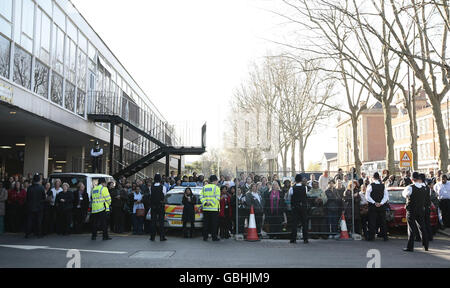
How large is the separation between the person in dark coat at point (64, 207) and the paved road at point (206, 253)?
68 centimetres

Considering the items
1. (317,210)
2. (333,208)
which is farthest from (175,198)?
(333,208)

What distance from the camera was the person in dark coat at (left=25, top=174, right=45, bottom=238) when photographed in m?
12.8

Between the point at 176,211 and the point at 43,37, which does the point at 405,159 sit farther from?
the point at 43,37

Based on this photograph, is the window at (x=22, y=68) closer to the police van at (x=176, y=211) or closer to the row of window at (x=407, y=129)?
the police van at (x=176, y=211)

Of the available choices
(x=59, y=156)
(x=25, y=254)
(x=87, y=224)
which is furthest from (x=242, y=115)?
(x=25, y=254)

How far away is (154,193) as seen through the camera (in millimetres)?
12609

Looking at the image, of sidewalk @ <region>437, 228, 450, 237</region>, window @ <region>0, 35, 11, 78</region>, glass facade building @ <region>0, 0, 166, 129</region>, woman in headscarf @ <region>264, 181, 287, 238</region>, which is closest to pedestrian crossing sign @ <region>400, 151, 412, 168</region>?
sidewalk @ <region>437, 228, 450, 237</region>

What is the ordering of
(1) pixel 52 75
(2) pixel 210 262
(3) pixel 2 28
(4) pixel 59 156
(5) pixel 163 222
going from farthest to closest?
(4) pixel 59 156
(1) pixel 52 75
(3) pixel 2 28
(5) pixel 163 222
(2) pixel 210 262

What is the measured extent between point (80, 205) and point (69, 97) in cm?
760

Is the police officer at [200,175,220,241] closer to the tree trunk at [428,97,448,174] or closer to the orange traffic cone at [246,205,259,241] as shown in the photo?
the orange traffic cone at [246,205,259,241]

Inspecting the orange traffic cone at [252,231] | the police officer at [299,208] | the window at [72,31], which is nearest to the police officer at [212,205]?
the orange traffic cone at [252,231]
